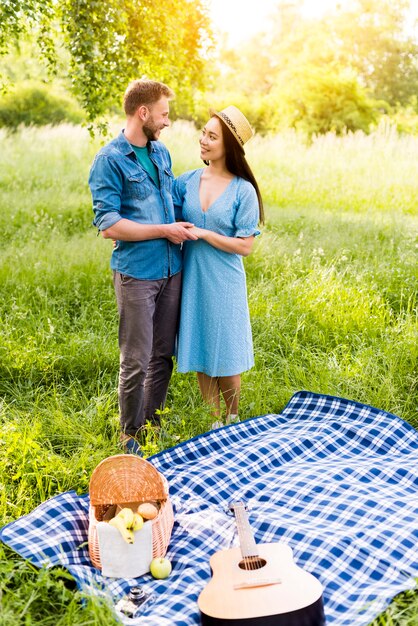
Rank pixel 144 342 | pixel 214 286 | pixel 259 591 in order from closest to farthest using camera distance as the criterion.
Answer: pixel 259 591 → pixel 144 342 → pixel 214 286

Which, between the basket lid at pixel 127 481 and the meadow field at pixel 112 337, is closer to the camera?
the basket lid at pixel 127 481

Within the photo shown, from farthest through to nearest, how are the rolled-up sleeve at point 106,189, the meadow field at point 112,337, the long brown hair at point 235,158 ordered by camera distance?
the long brown hair at point 235,158, the rolled-up sleeve at point 106,189, the meadow field at point 112,337

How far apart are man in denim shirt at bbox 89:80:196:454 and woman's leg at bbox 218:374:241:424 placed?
54cm

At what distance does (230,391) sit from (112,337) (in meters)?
1.47

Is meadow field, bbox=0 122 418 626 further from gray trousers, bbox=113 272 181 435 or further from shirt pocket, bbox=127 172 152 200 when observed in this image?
shirt pocket, bbox=127 172 152 200

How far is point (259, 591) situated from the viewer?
2.63m

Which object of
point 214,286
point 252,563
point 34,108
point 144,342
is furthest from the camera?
point 34,108

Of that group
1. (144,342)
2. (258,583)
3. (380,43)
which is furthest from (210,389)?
(380,43)

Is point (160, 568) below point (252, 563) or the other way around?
below

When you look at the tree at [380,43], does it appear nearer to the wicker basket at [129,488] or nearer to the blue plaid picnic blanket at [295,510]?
the blue plaid picnic blanket at [295,510]

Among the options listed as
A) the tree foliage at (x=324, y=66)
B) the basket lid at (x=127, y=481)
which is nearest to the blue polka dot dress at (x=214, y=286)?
the basket lid at (x=127, y=481)

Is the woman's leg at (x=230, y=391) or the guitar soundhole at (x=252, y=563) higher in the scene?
the guitar soundhole at (x=252, y=563)

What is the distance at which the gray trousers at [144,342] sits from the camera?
4031 millimetres

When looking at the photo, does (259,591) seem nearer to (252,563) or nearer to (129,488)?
(252,563)
